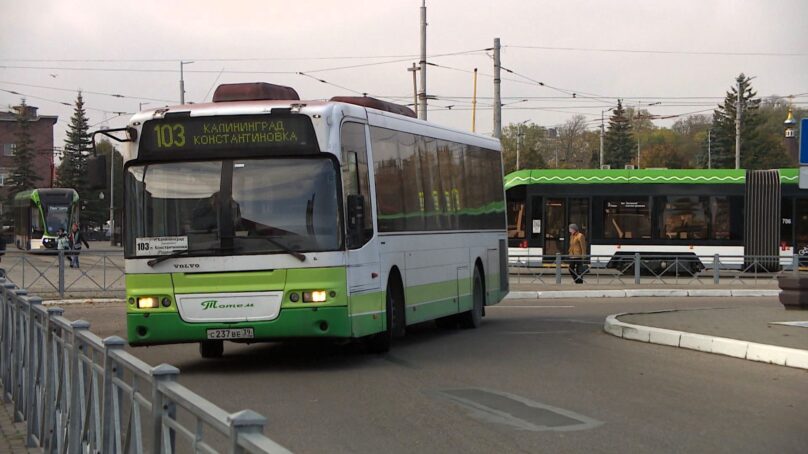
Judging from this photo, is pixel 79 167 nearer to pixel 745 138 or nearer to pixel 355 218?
pixel 745 138

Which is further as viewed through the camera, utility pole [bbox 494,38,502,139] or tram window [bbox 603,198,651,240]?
tram window [bbox 603,198,651,240]

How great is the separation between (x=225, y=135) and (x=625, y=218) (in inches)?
1064

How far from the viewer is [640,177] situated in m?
37.7

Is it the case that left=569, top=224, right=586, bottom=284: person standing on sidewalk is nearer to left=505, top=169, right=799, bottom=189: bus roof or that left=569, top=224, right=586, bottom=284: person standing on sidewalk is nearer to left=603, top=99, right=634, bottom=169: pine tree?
left=505, top=169, right=799, bottom=189: bus roof

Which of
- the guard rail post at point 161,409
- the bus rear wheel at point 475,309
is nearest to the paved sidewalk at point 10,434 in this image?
the guard rail post at point 161,409

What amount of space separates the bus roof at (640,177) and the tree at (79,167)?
6689cm

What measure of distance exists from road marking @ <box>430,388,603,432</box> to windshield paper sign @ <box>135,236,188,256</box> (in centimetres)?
359

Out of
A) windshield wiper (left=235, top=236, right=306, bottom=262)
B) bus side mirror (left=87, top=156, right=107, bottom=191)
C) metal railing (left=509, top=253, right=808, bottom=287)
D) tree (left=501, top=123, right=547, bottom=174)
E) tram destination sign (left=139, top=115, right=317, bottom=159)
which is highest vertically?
tree (left=501, top=123, right=547, bottom=174)

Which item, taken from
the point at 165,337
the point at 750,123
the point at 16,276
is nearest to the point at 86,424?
the point at 165,337

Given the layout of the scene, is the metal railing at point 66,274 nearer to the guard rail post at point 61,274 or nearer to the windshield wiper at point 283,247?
the guard rail post at point 61,274

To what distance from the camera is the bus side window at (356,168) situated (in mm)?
12492

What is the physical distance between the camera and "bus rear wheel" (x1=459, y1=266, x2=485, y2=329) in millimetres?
18172

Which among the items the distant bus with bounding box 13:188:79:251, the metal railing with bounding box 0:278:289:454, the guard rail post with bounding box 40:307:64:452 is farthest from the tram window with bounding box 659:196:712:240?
the distant bus with bounding box 13:188:79:251

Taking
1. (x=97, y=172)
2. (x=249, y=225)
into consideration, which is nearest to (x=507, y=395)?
(x=249, y=225)
